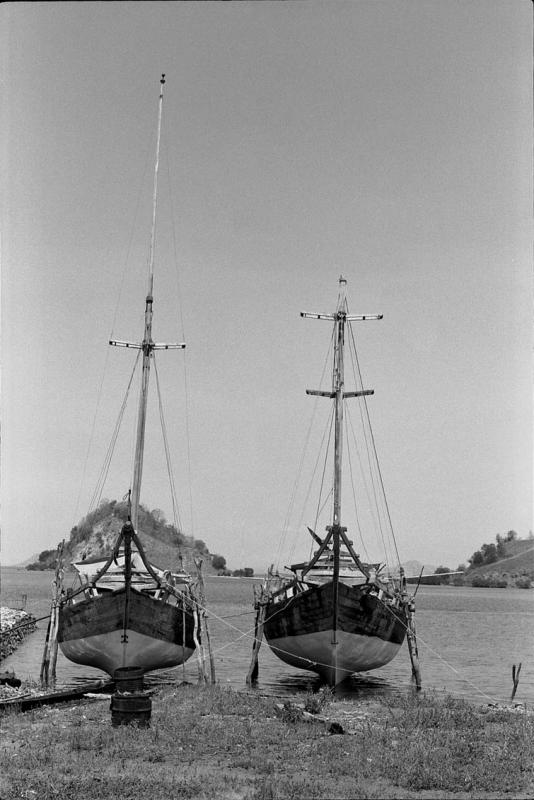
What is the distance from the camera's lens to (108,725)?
1738cm

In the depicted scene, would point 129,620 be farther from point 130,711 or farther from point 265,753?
point 265,753

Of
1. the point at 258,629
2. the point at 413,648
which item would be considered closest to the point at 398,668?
the point at 413,648

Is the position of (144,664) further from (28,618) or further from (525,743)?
(28,618)

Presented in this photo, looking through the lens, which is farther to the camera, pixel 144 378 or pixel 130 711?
pixel 144 378

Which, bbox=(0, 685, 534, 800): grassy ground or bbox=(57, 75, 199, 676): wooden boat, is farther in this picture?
bbox=(57, 75, 199, 676): wooden boat

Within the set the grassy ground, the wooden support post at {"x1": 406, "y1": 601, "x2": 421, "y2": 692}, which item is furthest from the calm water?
the grassy ground

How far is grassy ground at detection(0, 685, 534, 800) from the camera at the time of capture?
478 inches

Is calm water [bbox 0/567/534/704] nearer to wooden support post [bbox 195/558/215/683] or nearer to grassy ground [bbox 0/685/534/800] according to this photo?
wooden support post [bbox 195/558/215/683]

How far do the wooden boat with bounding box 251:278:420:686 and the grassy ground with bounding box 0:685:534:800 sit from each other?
23.4ft

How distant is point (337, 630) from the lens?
91.2 feet

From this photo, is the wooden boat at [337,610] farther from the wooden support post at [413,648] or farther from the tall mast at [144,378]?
the tall mast at [144,378]

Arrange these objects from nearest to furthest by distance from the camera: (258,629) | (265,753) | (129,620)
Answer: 1. (265,753)
2. (129,620)
3. (258,629)

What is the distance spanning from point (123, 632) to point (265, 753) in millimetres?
13670

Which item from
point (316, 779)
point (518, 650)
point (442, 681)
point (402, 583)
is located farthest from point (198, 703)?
point (518, 650)
